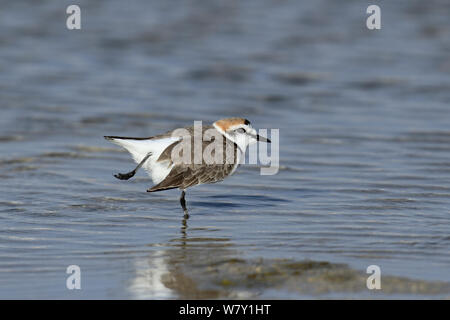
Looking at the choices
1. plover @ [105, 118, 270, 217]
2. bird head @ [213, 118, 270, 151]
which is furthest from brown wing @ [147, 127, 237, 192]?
bird head @ [213, 118, 270, 151]

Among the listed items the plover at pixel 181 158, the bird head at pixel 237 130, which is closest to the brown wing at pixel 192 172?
the plover at pixel 181 158

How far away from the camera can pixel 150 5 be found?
1972 centimetres

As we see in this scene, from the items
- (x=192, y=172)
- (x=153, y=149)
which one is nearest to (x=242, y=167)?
(x=192, y=172)

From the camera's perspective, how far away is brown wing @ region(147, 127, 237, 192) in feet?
24.2

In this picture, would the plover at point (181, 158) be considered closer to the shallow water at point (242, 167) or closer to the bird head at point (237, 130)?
the bird head at point (237, 130)

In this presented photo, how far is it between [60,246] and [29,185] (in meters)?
2.11

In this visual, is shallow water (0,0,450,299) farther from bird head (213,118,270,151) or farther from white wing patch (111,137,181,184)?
bird head (213,118,270,151)

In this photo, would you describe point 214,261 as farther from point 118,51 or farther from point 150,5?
point 150,5

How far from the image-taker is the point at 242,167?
9594 millimetres

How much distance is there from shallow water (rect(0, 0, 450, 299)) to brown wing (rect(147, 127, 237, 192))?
1.11 ft

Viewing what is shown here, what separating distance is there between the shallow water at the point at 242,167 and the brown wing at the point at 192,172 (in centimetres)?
34

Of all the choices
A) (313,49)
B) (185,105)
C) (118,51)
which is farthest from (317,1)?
(185,105)

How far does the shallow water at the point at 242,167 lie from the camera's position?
588 cm
